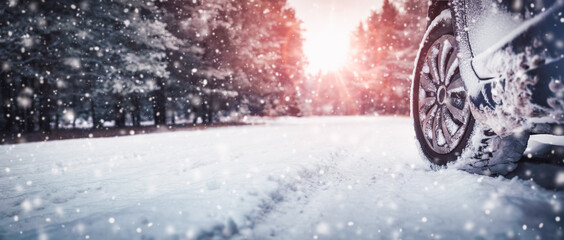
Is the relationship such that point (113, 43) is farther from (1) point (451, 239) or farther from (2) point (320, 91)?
(2) point (320, 91)

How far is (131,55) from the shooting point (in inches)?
356

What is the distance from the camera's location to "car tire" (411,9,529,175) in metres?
2.21

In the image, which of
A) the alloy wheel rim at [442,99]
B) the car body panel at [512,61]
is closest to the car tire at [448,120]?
the alloy wheel rim at [442,99]

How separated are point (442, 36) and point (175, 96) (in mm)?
11791

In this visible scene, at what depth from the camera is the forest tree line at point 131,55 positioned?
862cm

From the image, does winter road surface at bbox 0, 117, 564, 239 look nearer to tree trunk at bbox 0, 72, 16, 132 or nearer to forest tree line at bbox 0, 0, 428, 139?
forest tree line at bbox 0, 0, 428, 139

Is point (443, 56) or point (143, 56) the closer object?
point (443, 56)

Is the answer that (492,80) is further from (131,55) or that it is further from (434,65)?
(131,55)

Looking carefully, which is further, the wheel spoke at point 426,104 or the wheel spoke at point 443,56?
the wheel spoke at point 426,104

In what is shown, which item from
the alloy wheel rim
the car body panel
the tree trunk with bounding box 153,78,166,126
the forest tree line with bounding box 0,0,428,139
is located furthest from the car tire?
the tree trunk with bounding box 153,78,166,126

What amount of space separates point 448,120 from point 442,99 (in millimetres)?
247

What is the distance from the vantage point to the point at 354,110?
116ft

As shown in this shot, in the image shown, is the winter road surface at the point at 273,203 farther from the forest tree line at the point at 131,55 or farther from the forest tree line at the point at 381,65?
the forest tree line at the point at 381,65

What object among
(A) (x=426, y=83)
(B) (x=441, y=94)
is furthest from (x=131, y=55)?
(B) (x=441, y=94)
